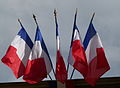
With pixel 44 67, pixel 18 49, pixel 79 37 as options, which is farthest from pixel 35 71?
pixel 79 37

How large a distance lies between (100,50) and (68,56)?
1468 millimetres

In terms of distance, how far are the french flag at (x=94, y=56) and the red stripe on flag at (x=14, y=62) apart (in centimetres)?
301

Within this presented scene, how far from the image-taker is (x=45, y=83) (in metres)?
16.6

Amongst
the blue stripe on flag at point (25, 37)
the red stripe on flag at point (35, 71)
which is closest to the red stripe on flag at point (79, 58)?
the red stripe on flag at point (35, 71)

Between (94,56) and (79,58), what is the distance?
0.73m

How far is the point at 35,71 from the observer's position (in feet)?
47.8

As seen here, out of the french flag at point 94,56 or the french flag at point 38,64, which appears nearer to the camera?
the french flag at point 94,56

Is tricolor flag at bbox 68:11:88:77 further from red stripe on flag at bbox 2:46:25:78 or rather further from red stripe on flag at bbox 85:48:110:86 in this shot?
red stripe on flag at bbox 2:46:25:78

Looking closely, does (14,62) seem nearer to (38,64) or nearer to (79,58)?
(38,64)

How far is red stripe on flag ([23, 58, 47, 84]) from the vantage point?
1439cm

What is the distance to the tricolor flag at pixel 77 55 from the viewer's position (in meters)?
14.0

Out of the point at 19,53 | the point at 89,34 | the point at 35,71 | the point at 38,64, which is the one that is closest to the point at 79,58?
the point at 89,34

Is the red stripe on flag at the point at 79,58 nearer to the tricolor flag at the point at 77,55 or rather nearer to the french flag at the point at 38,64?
the tricolor flag at the point at 77,55

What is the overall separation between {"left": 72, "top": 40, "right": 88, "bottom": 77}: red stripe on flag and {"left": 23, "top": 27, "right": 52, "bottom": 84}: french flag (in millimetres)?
1393
